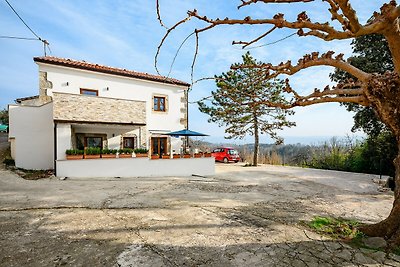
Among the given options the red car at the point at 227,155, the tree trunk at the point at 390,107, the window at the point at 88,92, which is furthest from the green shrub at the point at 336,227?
the red car at the point at 227,155

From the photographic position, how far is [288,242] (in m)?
3.55

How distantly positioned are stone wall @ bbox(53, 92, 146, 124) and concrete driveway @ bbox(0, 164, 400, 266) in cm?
449

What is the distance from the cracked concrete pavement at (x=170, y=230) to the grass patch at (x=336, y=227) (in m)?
0.30

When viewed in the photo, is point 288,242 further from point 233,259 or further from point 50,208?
point 50,208

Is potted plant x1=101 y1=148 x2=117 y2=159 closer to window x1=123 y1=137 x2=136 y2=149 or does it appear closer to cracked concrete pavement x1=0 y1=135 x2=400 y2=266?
window x1=123 y1=137 x2=136 y2=149

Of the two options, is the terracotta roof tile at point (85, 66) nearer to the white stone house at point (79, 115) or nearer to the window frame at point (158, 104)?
the white stone house at point (79, 115)

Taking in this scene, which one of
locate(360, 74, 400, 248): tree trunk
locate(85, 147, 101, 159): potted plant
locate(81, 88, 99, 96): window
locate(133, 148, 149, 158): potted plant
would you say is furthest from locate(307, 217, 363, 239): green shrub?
locate(81, 88, 99, 96): window

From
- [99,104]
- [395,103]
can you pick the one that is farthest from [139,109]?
[395,103]

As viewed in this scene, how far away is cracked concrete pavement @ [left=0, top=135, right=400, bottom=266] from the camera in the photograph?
3.00 meters

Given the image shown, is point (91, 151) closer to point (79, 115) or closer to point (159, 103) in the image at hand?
point (79, 115)

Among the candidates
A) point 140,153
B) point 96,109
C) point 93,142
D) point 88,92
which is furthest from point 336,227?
point 88,92

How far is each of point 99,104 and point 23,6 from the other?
17.2 ft

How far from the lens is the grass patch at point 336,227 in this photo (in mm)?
3932

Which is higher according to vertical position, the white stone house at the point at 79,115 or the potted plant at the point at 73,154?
the white stone house at the point at 79,115
